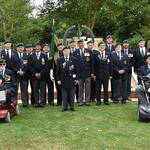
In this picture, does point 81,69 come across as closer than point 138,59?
Yes

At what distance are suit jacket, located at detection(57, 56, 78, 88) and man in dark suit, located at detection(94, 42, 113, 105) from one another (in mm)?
1214

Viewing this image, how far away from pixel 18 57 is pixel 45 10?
15.2m

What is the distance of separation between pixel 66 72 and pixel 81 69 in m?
1.07

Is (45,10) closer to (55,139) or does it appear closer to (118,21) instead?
(118,21)

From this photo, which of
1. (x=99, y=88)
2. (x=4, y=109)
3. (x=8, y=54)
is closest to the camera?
(x=4, y=109)

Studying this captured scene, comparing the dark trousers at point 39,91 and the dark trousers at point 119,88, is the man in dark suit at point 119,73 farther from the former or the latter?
the dark trousers at point 39,91

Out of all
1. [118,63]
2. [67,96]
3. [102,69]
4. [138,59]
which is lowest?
[67,96]

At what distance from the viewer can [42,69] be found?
1534 centimetres

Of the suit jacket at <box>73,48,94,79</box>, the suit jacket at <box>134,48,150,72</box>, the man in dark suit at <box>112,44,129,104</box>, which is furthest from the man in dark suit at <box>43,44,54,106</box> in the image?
the suit jacket at <box>134,48,150,72</box>

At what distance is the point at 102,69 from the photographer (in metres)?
15.3

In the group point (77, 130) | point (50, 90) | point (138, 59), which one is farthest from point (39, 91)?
point (77, 130)

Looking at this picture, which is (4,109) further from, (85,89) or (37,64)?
(85,89)

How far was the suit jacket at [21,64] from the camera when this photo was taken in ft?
49.1

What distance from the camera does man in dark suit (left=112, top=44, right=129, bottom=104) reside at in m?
15.6
